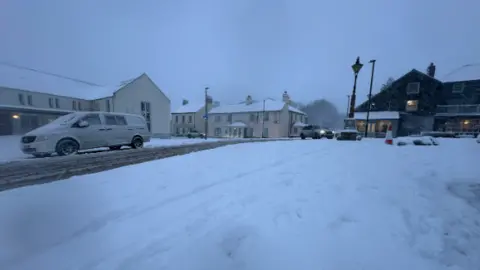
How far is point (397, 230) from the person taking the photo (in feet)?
8.85

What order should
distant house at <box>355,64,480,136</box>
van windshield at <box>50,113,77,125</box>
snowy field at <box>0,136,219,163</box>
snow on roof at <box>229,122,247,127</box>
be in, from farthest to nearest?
snow on roof at <box>229,122,247,127</box>
distant house at <box>355,64,480,136</box>
van windshield at <box>50,113,77,125</box>
snowy field at <box>0,136,219,163</box>

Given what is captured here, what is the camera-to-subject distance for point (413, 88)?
2972 cm

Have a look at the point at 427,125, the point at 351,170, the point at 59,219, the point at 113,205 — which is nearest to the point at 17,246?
the point at 59,219

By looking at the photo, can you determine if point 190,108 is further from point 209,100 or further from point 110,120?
point 110,120

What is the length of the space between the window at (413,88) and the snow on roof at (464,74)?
3313mm

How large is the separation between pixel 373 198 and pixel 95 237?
4048 millimetres

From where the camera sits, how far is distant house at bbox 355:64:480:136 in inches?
1041

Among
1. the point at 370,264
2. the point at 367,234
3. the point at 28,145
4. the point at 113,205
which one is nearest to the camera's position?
the point at 370,264

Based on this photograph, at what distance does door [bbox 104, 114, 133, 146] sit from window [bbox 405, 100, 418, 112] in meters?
35.7

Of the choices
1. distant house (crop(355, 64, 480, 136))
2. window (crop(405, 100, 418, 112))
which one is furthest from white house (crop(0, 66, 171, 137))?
window (crop(405, 100, 418, 112))

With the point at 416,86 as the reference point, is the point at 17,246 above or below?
below

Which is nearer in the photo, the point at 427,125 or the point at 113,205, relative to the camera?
the point at 113,205

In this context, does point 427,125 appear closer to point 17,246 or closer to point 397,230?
point 397,230

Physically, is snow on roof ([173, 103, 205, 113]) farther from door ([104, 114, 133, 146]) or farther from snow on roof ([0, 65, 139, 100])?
door ([104, 114, 133, 146])
